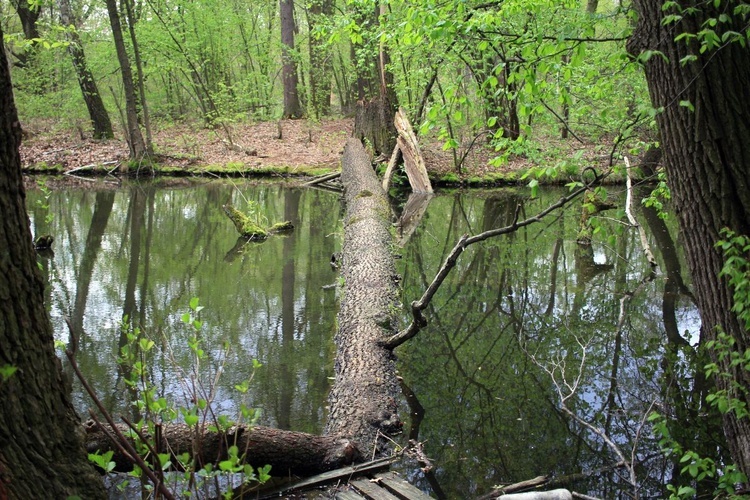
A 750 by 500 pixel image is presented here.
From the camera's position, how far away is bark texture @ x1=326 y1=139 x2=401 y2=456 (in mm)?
4684

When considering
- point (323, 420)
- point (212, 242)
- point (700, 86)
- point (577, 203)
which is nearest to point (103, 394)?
point (323, 420)

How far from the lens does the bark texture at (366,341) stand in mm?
4684

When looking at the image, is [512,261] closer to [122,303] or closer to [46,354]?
[122,303]

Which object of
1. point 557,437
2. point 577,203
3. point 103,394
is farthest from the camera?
point 577,203

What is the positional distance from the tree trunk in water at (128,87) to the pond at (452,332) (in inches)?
229

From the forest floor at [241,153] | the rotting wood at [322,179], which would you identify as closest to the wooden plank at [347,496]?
the forest floor at [241,153]

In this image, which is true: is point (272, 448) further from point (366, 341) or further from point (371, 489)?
point (366, 341)

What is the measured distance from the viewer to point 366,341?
19.5ft

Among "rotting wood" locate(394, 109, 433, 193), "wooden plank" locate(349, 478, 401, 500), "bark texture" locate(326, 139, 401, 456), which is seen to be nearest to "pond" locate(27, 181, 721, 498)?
"bark texture" locate(326, 139, 401, 456)

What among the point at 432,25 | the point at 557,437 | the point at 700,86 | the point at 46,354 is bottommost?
the point at 557,437

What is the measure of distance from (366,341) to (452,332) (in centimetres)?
144

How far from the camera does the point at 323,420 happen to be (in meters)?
4.99

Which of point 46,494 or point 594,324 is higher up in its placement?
point 46,494

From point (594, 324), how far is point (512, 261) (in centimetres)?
297
